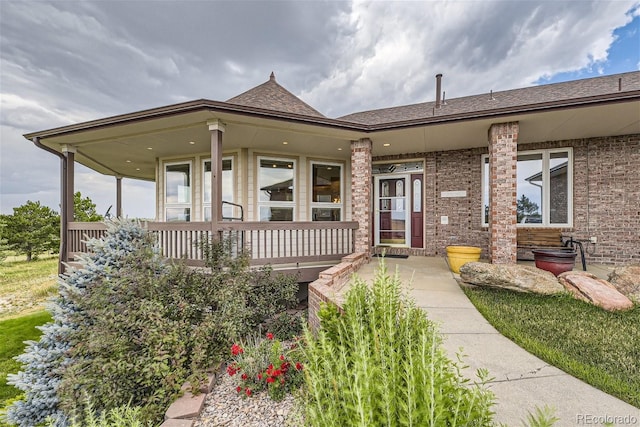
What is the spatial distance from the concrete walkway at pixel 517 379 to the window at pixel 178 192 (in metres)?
6.83

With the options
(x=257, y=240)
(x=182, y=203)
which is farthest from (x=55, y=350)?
(x=182, y=203)

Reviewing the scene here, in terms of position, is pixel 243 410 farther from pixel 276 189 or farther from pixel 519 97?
pixel 519 97

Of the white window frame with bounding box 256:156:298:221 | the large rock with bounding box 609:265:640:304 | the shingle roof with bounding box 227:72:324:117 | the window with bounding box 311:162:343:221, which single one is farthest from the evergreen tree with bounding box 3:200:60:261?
the large rock with bounding box 609:265:640:304

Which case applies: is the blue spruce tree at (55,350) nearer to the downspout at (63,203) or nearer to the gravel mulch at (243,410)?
the gravel mulch at (243,410)

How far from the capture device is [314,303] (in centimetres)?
333

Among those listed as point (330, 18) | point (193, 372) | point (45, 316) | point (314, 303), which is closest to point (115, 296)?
point (193, 372)

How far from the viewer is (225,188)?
7180mm

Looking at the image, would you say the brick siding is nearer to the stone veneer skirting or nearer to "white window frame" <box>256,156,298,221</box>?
Answer: the stone veneer skirting

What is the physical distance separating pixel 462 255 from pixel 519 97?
18.4ft

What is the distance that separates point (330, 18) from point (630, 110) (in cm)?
777

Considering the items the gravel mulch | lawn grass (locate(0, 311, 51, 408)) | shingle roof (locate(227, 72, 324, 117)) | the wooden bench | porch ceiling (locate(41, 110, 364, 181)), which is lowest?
lawn grass (locate(0, 311, 51, 408))

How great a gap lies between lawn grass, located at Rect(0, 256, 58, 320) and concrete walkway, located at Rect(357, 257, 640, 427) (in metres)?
6.94

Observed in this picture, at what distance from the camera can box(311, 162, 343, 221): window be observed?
7633 millimetres

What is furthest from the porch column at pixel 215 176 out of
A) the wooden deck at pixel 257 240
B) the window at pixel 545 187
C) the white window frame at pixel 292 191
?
the window at pixel 545 187
